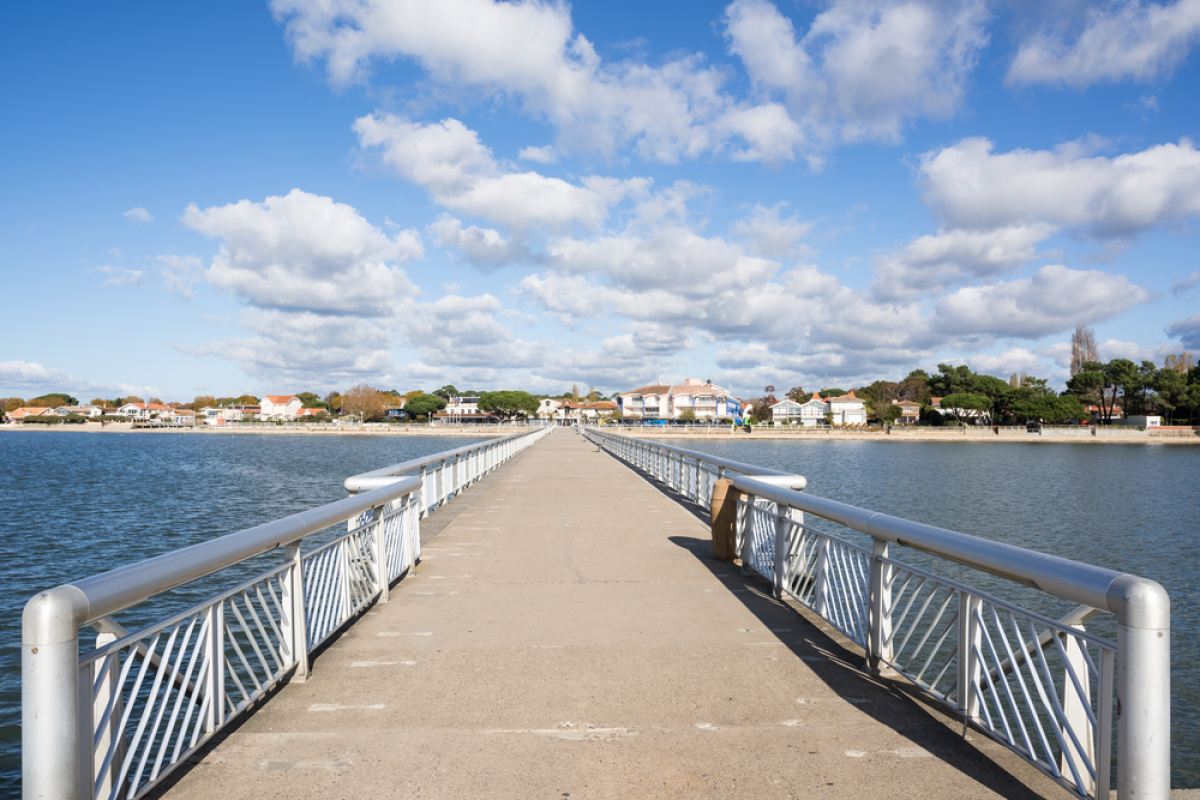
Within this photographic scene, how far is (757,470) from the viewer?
851cm

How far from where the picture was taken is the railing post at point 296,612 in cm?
438

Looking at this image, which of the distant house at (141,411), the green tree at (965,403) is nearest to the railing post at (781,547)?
the green tree at (965,403)

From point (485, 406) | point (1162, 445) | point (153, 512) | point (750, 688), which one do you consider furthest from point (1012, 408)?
point (750, 688)

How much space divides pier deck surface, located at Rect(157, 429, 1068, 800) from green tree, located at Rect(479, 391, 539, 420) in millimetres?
147415

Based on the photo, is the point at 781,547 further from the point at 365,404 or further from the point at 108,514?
the point at 365,404

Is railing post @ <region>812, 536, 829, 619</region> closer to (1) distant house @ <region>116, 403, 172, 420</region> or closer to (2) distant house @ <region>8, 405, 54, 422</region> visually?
(1) distant house @ <region>116, 403, 172, 420</region>

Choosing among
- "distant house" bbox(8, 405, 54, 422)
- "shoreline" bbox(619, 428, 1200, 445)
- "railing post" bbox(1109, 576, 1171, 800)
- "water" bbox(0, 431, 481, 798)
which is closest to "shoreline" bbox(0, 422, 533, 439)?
"distant house" bbox(8, 405, 54, 422)

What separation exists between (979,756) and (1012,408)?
130 meters

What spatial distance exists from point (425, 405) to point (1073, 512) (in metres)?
144

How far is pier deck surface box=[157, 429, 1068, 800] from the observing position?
322 centimetres

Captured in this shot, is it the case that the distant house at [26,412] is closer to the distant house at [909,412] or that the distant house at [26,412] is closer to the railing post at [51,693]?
the distant house at [909,412]

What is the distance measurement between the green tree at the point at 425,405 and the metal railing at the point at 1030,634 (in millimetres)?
159499

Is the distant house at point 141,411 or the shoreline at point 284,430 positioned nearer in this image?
the shoreline at point 284,430

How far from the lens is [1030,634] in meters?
3.48
